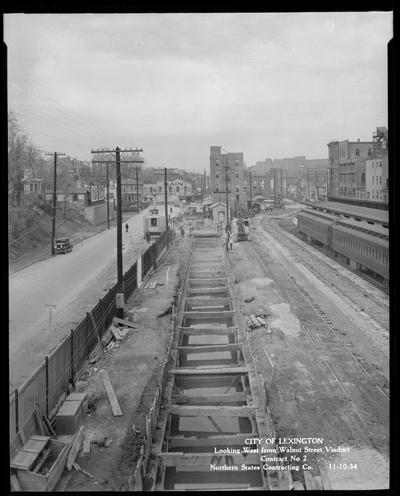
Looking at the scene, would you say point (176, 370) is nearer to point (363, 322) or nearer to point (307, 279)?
point (363, 322)

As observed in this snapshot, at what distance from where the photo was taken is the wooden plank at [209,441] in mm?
9312

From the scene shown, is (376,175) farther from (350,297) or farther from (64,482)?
(64,482)

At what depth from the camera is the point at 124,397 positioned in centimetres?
1096

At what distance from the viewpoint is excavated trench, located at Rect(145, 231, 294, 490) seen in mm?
8531

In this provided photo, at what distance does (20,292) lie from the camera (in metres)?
19.4

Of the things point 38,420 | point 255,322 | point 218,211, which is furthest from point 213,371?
point 218,211

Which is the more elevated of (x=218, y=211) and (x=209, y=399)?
(x=218, y=211)

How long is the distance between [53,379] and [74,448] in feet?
6.56

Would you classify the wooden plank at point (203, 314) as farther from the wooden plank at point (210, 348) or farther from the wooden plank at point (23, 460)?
the wooden plank at point (23, 460)

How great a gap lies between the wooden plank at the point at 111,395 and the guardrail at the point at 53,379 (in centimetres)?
69

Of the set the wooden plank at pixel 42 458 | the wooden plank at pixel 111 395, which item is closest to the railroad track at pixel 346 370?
the wooden plank at pixel 111 395

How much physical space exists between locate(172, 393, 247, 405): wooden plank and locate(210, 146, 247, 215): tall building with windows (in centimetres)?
5137

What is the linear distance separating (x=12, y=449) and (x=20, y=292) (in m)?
12.4

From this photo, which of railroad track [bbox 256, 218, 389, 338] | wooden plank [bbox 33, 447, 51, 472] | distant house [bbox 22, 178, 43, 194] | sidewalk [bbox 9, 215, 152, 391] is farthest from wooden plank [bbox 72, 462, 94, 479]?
distant house [bbox 22, 178, 43, 194]
